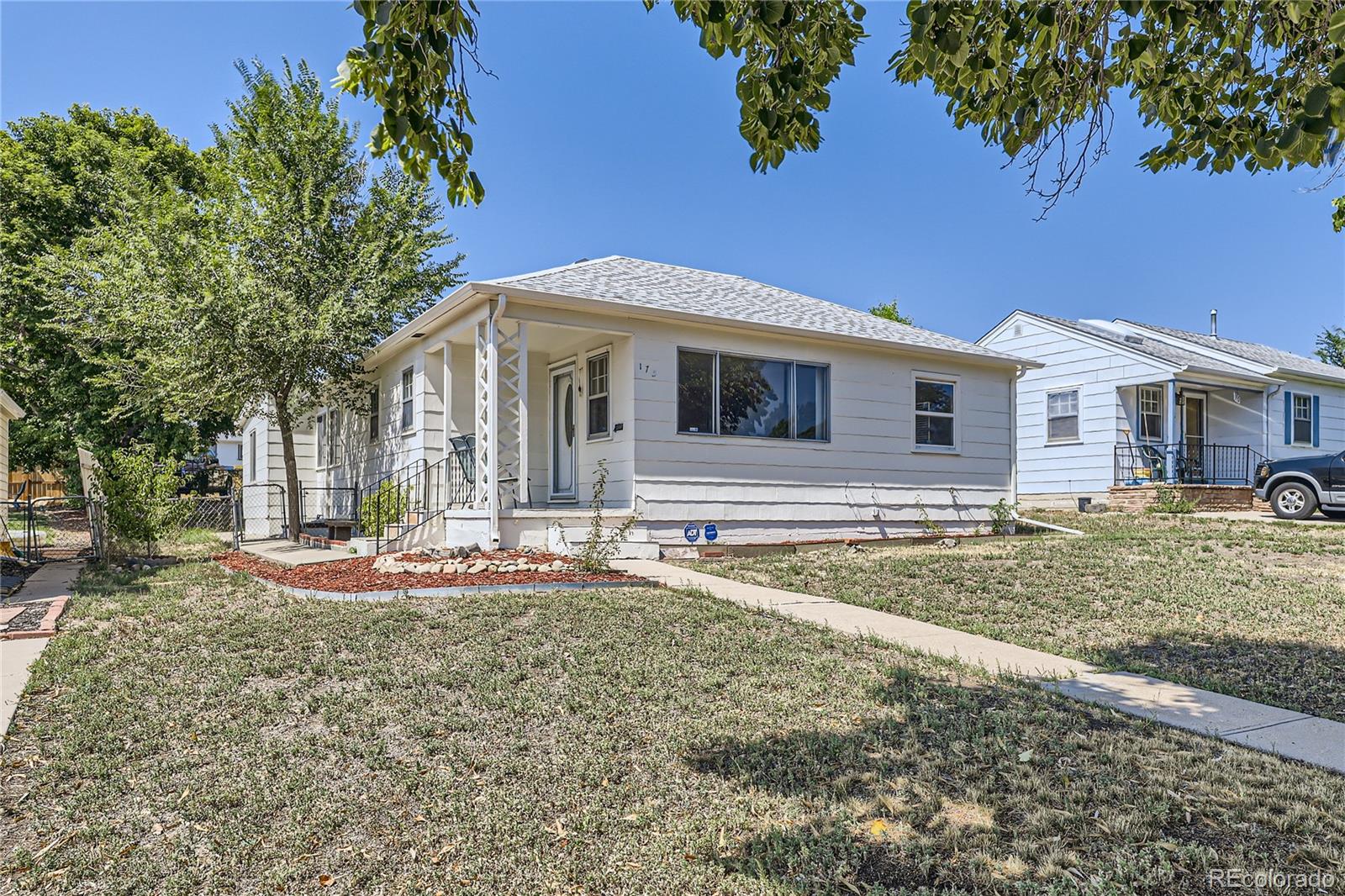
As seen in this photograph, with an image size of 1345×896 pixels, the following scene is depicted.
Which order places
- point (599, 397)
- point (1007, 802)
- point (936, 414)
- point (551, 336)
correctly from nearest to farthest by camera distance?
1. point (1007, 802)
2. point (599, 397)
3. point (551, 336)
4. point (936, 414)

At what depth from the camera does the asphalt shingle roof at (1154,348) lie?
57.8ft

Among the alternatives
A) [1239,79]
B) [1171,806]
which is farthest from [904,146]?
[1171,806]

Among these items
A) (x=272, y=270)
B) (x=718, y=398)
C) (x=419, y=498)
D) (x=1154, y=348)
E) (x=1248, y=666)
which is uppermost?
(x=272, y=270)

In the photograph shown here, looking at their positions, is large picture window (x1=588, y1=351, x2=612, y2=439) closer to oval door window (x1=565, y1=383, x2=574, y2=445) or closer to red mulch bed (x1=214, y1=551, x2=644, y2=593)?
oval door window (x1=565, y1=383, x2=574, y2=445)

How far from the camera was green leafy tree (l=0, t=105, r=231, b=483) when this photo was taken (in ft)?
64.3

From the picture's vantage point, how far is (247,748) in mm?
3697

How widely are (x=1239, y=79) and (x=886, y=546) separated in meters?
8.47

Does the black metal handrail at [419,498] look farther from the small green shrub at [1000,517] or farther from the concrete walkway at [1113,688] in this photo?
the small green shrub at [1000,517]

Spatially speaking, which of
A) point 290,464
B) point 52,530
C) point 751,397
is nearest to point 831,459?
point 751,397

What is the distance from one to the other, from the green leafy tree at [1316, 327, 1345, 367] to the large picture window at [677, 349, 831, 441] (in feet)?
123

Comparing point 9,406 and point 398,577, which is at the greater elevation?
point 9,406

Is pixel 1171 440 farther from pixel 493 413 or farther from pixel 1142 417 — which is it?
pixel 493 413

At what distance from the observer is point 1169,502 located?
15.8 meters
